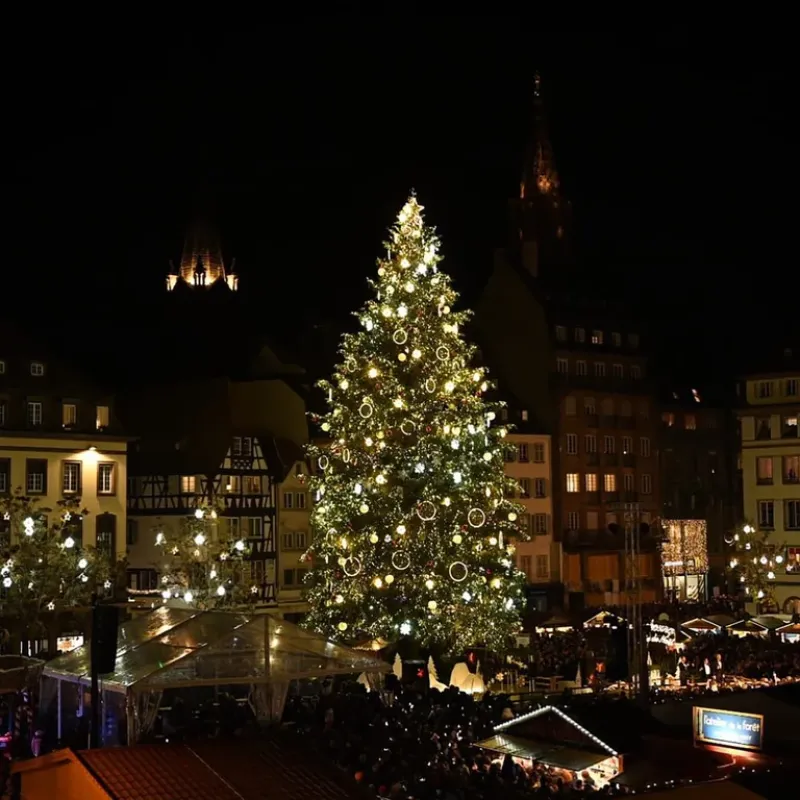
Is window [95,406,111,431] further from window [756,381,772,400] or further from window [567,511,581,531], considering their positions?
window [756,381,772,400]

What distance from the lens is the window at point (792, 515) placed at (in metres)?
73.9

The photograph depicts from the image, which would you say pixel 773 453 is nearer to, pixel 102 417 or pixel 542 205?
pixel 542 205

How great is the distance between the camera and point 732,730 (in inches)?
963

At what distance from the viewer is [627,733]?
25.0 m

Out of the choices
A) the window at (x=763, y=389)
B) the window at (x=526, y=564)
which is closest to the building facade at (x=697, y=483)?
the window at (x=763, y=389)

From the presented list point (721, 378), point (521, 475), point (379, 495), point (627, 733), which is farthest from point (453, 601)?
point (721, 378)


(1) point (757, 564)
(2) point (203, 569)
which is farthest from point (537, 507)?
(2) point (203, 569)

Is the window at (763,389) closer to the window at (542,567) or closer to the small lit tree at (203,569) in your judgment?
the window at (542,567)

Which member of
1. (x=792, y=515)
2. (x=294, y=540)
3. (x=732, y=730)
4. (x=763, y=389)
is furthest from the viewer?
(x=763, y=389)

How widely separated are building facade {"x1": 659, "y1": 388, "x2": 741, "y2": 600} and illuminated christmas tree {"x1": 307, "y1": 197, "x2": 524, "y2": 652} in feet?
160

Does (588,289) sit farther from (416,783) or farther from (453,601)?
(416,783)

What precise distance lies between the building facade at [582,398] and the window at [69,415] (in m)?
28.2

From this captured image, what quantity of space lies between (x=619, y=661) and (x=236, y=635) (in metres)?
12.9

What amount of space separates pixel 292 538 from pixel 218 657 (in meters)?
40.9
